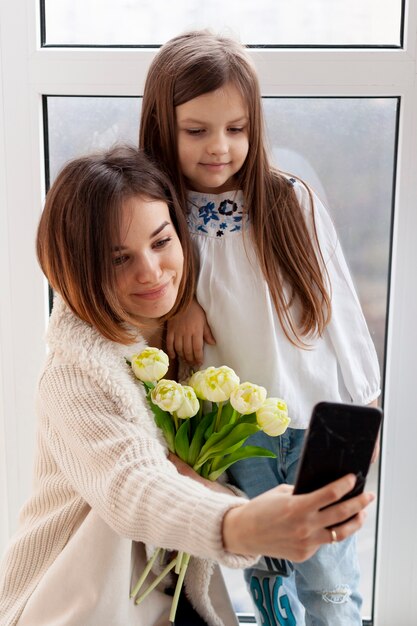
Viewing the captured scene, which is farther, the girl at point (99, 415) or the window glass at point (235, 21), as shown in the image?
the window glass at point (235, 21)

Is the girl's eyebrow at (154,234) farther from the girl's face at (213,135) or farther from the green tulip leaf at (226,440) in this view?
the green tulip leaf at (226,440)

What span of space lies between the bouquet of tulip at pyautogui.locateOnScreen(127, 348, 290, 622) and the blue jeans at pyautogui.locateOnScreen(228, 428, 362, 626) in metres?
0.16

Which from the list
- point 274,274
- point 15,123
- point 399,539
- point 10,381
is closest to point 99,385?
point 274,274

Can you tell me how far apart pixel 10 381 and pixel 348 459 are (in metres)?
0.86

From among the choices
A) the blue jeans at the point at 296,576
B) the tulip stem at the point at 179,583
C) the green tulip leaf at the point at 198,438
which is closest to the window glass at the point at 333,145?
the blue jeans at the point at 296,576

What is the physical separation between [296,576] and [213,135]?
0.78m

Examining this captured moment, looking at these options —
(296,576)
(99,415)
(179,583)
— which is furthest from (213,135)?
(296,576)

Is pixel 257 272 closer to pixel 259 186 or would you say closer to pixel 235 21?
pixel 259 186

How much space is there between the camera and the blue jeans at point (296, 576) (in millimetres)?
1279

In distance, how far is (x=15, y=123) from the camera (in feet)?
4.53

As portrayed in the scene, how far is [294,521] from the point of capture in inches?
31.4

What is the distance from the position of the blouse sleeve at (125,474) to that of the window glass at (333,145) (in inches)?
21.0

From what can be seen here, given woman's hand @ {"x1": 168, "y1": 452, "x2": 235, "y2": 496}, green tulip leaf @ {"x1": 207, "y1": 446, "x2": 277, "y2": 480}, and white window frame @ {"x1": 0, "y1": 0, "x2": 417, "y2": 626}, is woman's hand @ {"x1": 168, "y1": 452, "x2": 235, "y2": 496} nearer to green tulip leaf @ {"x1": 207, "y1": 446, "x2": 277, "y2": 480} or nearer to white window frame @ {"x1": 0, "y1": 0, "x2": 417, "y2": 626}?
green tulip leaf @ {"x1": 207, "y1": 446, "x2": 277, "y2": 480}

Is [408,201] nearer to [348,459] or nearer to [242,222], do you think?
[242,222]
